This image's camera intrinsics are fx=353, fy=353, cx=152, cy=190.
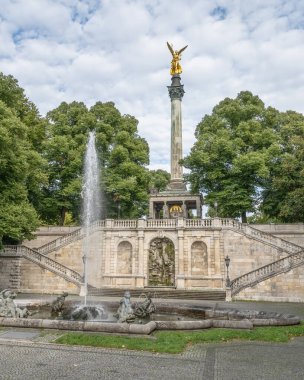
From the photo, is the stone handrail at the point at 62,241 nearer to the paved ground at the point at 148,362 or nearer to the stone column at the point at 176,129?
the stone column at the point at 176,129

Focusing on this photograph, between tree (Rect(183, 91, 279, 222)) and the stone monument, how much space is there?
1.53m

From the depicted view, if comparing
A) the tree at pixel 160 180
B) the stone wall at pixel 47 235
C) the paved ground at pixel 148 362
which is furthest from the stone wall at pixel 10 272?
the tree at pixel 160 180

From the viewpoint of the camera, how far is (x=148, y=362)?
7863 millimetres

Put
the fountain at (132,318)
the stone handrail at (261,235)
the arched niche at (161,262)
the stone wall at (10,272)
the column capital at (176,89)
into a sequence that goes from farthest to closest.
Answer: the column capital at (176,89)
the arched niche at (161,262)
the stone wall at (10,272)
the stone handrail at (261,235)
the fountain at (132,318)

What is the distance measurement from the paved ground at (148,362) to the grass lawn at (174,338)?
0.36 m

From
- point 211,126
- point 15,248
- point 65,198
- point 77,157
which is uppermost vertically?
point 211,126

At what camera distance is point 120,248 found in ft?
103

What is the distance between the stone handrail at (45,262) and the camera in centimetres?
2639

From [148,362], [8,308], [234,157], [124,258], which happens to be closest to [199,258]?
[124,258]

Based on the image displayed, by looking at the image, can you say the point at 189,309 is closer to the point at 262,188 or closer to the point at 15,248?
the point at 15,248

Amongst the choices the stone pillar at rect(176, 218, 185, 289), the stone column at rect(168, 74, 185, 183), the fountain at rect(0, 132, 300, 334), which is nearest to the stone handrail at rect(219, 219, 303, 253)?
the stone pillar at rect(176, 218, 185, 289)

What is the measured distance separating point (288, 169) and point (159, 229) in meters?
12.1

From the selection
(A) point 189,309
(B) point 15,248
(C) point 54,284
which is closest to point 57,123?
(B) point 15,248

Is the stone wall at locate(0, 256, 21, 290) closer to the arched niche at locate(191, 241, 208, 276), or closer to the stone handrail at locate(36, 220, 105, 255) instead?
the stone handrail at locate(36, 220, 105, 255)
